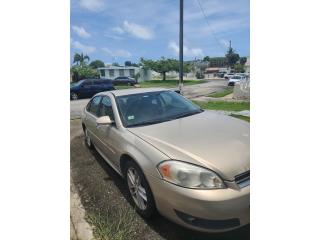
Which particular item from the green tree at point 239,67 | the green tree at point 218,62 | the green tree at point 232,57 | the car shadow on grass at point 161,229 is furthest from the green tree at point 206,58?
the car shadow on grass at point 161,229

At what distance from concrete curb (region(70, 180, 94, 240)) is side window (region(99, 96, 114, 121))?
0.87 metres

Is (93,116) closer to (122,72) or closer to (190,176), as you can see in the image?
(122,72)

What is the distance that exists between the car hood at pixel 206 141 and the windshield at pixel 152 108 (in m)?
0.14

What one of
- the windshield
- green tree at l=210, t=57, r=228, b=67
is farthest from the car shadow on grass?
green tree at l=210, t=57, r=228, b=67

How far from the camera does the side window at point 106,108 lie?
100 inches

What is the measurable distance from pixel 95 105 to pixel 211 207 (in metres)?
2.15

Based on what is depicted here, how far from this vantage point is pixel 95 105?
3.12 meters

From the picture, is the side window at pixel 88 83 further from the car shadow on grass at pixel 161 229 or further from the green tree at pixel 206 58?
the green tree at pixel 206 58

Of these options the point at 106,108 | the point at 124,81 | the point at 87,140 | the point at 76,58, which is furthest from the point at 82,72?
the point at 87,140

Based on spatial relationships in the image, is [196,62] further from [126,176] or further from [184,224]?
[184,224]

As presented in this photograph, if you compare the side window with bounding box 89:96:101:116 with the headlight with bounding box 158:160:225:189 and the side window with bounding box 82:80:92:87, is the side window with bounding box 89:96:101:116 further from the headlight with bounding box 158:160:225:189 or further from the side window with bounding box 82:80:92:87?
the headlight with bounding box 158:160:225:189
